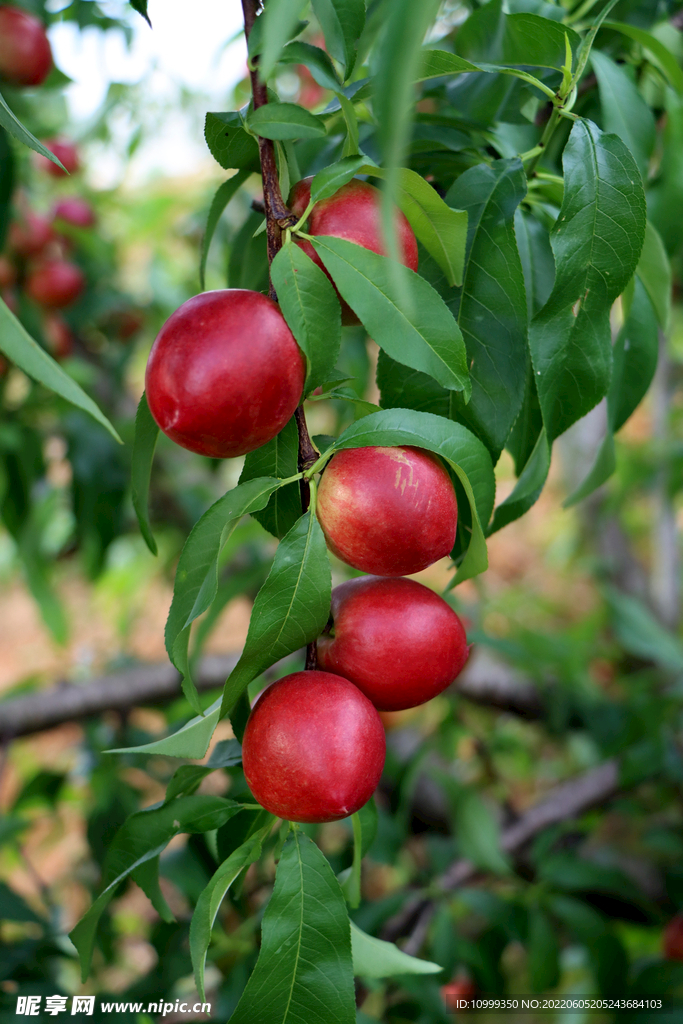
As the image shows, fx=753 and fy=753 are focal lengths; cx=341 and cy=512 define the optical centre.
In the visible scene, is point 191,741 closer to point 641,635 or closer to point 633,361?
point 633,361

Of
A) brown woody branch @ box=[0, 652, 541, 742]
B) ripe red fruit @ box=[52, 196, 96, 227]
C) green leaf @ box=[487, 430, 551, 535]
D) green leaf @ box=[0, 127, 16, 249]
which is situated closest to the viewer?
green leaf @ box=[487, 430, 551, 535]

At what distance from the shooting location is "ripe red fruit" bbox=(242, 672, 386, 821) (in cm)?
29

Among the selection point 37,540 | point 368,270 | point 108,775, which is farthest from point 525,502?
point 37,540

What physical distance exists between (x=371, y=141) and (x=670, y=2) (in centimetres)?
23

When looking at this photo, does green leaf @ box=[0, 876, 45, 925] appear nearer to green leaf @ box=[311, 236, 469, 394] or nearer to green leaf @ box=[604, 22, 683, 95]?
green leaf @ box=[311, 236, 469, 394]

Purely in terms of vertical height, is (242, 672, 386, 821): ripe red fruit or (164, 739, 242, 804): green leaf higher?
(242, 672, 386, 821): ripe red fruit

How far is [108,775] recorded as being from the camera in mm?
883

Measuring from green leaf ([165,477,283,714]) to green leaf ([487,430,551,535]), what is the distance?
13cm

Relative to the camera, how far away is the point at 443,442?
30 centimetres

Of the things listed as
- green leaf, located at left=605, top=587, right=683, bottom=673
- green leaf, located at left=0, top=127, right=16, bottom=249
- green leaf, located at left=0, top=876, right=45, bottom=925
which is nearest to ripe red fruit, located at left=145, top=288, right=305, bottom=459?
green leaf, located at left=0, top=127, right=16, bottom=249

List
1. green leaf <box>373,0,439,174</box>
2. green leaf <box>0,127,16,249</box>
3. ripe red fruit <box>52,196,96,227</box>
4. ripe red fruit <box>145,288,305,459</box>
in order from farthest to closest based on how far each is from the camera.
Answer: ripe red fruit <box>52,196,96,227</box> < green leaf <box>0,127,16,249</box> < ripe red fruit <box>145,288,305,459</box> < green leaf <box>373,0,439,174</box>

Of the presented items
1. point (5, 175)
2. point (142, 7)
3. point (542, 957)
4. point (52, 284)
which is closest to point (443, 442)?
point (142, 7)

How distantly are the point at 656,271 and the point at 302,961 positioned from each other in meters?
0.39

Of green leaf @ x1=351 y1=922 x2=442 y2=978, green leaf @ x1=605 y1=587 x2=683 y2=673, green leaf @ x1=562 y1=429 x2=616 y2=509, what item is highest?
green leaf @ x1=562 y1=429 x2=616 y2=509
